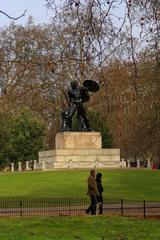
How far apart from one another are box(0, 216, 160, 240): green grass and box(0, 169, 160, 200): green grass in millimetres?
12660

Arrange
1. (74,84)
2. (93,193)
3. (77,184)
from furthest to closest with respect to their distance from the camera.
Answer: (74,84) < (77,184) < (93,193)

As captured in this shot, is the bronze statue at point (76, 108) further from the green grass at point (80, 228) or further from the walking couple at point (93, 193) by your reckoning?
the green grass at point (80, 228)

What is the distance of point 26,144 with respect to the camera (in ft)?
220

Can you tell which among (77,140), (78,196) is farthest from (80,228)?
(77,140)

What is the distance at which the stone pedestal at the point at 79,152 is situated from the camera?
48938 mm

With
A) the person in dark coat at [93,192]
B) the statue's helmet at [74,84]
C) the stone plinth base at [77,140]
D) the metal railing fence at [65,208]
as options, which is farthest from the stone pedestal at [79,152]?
the person in dark coat at [93,192]

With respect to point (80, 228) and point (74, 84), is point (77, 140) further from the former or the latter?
point (80, 228)

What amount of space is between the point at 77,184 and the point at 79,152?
9580 mm

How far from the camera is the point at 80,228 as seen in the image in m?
18.6

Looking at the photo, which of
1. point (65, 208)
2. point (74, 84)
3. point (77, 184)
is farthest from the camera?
point (74, 84)

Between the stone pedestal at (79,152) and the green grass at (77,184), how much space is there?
10.5 ft

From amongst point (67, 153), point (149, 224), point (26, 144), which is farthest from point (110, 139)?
point (149, 224)

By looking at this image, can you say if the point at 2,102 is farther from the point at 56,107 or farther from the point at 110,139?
the point at 110,139

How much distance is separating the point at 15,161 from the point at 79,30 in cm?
5748
